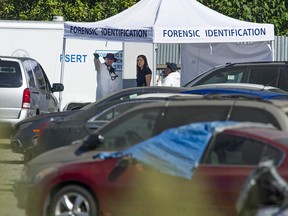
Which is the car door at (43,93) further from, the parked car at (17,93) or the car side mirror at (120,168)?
the car side mirror at (120,168)

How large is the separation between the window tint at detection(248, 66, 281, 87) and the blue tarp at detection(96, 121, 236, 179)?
29.4 feet

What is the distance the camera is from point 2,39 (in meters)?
23.2

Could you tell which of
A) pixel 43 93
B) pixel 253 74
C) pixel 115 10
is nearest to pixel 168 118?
pixel 253 74

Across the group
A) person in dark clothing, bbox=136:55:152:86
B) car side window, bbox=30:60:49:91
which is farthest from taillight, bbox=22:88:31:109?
person in dark clothing, bbox=136:55:152:86

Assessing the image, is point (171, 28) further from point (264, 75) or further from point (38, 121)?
point (38, 121)

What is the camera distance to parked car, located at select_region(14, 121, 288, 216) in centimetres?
904

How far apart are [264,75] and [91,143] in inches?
356

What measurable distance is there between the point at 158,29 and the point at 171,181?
32.3ft

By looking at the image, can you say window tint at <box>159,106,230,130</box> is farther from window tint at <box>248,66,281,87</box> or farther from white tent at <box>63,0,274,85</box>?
white tent at <box>63,0,274,85</box>

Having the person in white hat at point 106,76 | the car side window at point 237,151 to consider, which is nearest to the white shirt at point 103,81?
the person in white hat at point 106,76

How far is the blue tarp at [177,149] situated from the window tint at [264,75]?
897cm

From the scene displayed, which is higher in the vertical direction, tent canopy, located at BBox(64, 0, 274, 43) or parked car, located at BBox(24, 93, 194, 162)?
tent canopy, located at BBox(64, 0, 274, 43)

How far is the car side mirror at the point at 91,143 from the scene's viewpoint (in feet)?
32.2

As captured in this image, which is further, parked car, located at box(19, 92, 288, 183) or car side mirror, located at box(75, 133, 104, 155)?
parked car, located at box(19, 92, 288, 183)
